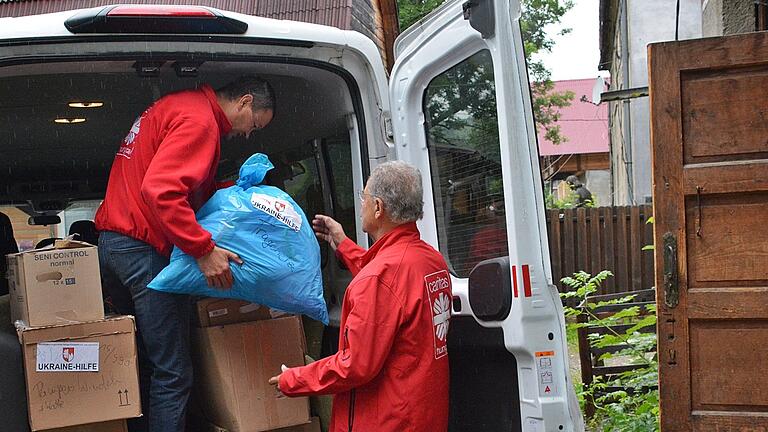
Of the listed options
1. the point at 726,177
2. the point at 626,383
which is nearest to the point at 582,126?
the point at 626,383

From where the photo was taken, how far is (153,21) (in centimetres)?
311

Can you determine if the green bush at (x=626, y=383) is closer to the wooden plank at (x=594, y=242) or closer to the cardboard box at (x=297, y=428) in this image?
the cardboard box at (x=297, y=428)

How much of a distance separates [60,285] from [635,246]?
9500 millimetres

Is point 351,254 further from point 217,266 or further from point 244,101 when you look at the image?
point 244,101

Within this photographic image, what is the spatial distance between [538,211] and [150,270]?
1466 millimetres

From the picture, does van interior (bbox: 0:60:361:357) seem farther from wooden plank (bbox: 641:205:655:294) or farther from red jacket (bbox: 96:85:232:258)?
wooden plank (bbox: 641:205:655:294)

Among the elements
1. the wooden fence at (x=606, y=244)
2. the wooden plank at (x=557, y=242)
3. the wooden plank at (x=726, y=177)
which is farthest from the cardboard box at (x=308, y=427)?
the wooden plank at (x=557, y=242)

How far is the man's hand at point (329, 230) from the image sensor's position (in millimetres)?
3625

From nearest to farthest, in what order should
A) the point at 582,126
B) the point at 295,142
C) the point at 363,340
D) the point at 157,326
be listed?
the point at 363,340 < the point at 157,326 < the point at 295,142 < the point at 582,126

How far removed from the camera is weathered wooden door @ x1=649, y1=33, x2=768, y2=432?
2930 millimetres

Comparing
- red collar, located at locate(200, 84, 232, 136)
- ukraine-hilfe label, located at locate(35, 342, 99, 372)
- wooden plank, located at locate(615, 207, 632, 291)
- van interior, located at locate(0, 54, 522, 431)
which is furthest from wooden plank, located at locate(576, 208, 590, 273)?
ukraine-hilfe label, located at locate(35, 342, 99, 372)

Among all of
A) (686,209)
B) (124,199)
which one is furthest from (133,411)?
(686,209)

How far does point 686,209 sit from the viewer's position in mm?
3020

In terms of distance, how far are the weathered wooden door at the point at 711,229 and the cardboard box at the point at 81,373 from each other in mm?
1861
